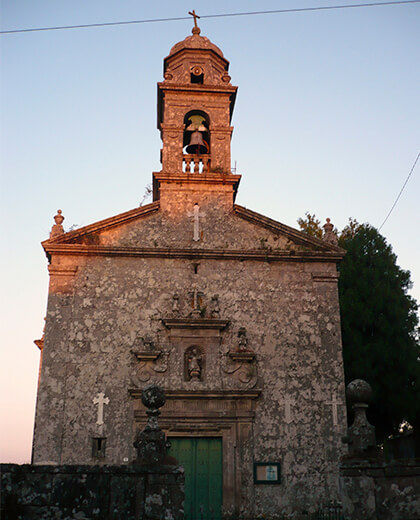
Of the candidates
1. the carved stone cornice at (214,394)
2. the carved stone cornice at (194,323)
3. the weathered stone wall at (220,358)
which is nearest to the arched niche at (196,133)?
the weathered stone wall at (220,358)

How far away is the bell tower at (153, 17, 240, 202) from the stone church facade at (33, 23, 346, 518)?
11 cm

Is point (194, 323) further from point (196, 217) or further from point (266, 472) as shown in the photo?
point (266, 472)

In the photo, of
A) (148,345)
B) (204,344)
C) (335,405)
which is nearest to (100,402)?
(148,345)

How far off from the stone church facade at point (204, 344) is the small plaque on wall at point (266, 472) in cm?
2

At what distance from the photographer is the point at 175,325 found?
13461 millimetres

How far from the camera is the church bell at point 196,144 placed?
15.8 m

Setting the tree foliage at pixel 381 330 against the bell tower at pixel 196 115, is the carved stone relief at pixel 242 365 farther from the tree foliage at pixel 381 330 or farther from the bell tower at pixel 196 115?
the tree foliage at pixel 381 330

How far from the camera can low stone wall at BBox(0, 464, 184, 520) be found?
684 centimetres

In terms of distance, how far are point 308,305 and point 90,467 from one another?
26.7 ft

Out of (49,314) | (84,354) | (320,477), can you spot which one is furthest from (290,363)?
(49,314)

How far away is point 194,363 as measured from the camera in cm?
1319

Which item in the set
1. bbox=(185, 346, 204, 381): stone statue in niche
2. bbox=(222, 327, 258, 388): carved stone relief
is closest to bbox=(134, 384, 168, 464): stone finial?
bbox=(185, 346, 204, 381): stone statue in niche

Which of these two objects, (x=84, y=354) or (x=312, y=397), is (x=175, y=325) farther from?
(x=312, y=397)

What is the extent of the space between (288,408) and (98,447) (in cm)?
426
